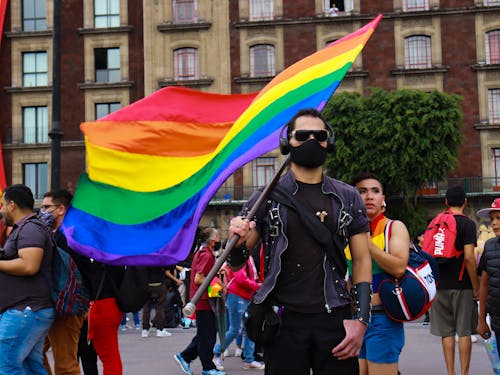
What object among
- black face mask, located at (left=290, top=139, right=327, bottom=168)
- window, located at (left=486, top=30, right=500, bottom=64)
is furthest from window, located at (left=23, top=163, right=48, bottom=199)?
black face mask, located at (left=290, top=139, right=327, bottom=168)

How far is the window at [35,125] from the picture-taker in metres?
39.3

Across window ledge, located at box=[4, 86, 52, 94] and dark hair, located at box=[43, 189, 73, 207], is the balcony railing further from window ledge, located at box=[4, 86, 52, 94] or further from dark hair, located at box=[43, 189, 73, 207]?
dark hair, located at box=[43, 189, 73, 207]

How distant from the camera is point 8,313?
576cm

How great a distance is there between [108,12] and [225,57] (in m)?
7.34

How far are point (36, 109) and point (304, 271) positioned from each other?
3821 cm

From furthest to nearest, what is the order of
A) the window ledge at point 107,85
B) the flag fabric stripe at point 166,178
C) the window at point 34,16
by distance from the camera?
1. the window at point 34,16
2. the window ledge at point 107,85
3. the flag fabric stripe at point 166,178

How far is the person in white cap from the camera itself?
6246 mm

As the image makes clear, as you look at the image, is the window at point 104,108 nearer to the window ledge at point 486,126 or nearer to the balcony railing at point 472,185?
the balcony railing at point 472,185

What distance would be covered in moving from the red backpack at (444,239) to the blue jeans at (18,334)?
400cm

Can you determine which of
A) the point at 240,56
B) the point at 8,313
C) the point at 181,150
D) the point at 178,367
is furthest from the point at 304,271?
the point at 240,56

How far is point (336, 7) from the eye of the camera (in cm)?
3828

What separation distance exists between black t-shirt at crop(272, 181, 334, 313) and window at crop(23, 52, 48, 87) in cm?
3827

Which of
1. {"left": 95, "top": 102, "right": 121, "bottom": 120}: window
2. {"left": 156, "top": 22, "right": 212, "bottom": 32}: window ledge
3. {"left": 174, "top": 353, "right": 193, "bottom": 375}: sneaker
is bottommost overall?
{"left": 174, "top": 353, "right": 193, "bottom": 375}: sneaker

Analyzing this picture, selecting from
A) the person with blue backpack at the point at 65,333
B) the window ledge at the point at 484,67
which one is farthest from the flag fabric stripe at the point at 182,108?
the window ledge at the point at 484,67
